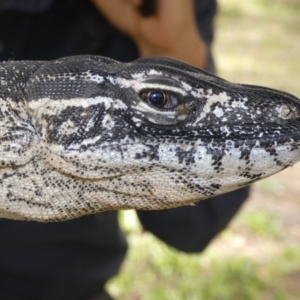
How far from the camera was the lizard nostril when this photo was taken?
4.40 feet

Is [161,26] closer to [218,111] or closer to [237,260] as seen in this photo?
[218,111]

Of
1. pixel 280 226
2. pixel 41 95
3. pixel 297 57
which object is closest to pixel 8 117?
pixel 41 95

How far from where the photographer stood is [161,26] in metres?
2.13

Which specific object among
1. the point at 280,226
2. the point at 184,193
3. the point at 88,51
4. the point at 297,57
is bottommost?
the point at 297,57

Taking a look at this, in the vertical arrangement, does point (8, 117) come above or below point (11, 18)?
above

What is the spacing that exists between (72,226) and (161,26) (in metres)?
0.71

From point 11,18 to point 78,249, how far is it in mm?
785

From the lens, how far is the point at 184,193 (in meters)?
1.34


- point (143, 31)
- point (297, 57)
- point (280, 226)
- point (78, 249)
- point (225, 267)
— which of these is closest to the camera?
point (143, 31)

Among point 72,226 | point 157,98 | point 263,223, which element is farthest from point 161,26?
point 263,223

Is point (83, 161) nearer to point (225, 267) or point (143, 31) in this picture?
point (143, 31)

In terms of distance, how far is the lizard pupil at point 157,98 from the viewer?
133 centimetres

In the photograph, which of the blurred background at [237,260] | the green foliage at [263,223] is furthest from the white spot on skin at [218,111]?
the green foliage at [263,223]

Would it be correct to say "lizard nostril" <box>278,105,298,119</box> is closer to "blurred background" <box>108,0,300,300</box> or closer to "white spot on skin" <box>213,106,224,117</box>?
"white spot on skin" <box>213,106,224,117</box>
